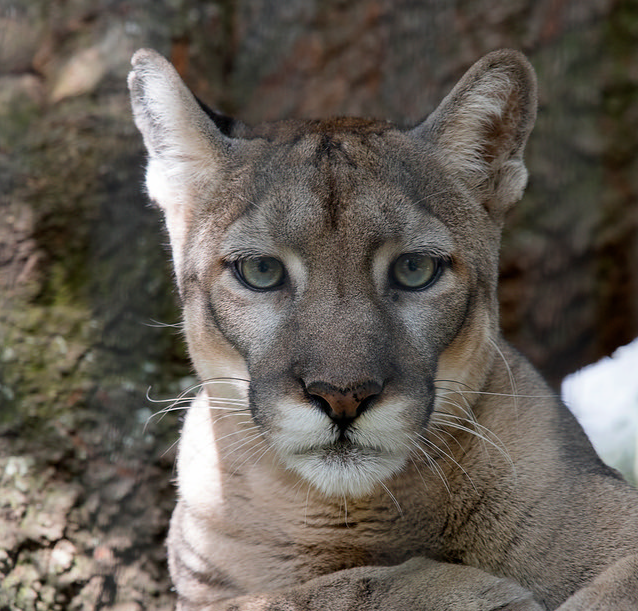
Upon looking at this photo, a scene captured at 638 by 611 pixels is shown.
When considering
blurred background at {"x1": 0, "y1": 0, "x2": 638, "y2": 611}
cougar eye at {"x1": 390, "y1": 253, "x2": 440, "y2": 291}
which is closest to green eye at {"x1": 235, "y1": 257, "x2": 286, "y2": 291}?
cougar eye at {"x1": 390, "y1": 253, "x2": 440, "y2": 291}

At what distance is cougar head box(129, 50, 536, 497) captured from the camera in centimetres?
235

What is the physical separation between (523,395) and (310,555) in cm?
93

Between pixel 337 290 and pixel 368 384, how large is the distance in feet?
1.17

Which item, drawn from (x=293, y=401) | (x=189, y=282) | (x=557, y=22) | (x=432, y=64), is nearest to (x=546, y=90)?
(x=557, y=22)

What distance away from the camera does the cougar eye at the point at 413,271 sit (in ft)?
8.48

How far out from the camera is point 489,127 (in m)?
2.96

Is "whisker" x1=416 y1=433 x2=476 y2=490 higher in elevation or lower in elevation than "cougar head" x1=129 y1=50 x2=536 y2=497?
lower

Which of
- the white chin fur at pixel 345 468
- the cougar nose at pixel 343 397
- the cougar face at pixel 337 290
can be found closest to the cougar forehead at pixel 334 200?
the cougar face at pixel 337 290

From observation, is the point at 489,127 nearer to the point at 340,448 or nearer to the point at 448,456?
the point at 448,456

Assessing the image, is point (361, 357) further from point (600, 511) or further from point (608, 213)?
point (608, 213)

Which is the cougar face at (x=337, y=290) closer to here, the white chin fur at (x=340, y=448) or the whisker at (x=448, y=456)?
the white chin fur at (x=340, y=448)

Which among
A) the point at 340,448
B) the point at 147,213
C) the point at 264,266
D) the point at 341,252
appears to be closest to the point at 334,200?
the point at 341,252

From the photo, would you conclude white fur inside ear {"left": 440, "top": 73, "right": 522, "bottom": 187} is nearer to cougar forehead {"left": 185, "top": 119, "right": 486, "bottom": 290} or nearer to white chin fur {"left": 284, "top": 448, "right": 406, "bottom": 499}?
cougar forehead {"left": 185, "top": 119, "right": 486, "bottom": 290}

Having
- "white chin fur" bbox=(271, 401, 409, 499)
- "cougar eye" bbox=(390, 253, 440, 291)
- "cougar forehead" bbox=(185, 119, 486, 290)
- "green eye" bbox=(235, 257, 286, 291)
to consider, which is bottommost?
"white chin fur" bbox=(271, 401, 409, 499)
